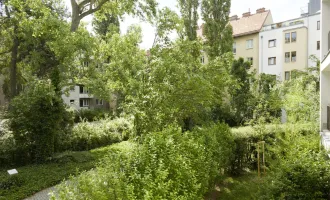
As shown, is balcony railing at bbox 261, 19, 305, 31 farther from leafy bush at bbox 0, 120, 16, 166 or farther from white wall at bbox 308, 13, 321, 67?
leafy bush at bbox 0, 120, 16, 166

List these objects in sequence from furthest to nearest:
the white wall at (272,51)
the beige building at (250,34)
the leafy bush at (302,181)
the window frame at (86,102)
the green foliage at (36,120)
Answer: the window frame at (86,102) < the beige building at (250,34) < the white wall at (272,51) < the green foliage at (36,120) < the leafy bush at (302,181)

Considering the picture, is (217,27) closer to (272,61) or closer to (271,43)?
(271,43)

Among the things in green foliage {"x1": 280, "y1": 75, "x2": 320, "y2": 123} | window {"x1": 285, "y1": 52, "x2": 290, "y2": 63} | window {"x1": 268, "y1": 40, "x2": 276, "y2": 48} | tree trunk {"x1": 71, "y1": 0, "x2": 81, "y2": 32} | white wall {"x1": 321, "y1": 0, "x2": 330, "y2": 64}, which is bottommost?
green foliage {"x1": 280, "y1": 75, "x2": 320, "y2": 123}

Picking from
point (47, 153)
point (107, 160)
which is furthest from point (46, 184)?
point (107, 160)

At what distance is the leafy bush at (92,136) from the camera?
1446 cm

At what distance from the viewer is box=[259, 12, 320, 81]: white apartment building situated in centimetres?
2661

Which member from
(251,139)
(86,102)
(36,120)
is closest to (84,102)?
(86,102)

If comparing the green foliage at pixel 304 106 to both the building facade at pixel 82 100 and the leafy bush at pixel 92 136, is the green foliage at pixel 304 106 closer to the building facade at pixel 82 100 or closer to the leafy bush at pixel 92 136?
the leafy bush at pixel 92 136

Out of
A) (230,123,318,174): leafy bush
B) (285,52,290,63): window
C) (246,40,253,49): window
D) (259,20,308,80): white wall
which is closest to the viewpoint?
(230,123,318,174): leafy bush

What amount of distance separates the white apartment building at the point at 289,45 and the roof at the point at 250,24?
121 centimetres

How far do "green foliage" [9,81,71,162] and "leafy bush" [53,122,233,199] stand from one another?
772 centimetres

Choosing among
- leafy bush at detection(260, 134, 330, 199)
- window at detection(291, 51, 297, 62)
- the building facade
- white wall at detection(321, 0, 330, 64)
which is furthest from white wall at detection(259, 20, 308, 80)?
leafy bush at detection(260, 134, 330, 199)

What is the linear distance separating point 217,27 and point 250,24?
33.2 feet

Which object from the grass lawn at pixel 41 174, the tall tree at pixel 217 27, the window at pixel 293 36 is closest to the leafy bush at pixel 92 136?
the grass lawn at pixel 41 174
